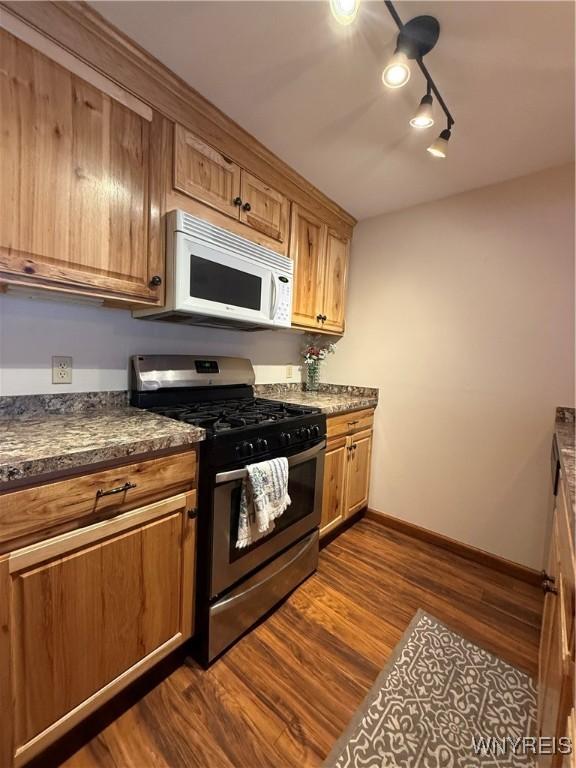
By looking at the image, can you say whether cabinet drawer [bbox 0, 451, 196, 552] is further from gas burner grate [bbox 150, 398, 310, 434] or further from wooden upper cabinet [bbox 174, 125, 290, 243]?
wooden upper cabinet [bbox 174, 125, 290, 243]

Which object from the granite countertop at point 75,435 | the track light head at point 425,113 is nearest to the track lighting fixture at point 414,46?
the track light head at point 425,113

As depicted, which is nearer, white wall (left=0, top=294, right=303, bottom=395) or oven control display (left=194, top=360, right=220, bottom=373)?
white wall (left=0, top=294, right=303, bottom=395)

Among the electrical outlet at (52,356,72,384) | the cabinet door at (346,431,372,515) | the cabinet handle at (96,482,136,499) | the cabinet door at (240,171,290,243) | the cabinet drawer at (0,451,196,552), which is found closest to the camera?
the cabinet drawer at (0,451,196,552)

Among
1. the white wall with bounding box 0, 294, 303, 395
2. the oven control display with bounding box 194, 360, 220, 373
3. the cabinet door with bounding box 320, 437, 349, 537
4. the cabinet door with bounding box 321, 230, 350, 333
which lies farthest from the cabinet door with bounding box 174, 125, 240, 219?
the cabinet door with bounding box 320, 437, 349, 537

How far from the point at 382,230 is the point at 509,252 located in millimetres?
918

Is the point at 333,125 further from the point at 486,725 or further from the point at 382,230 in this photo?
the point at 486,725

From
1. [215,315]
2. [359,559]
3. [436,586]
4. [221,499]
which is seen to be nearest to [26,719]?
[221,499]

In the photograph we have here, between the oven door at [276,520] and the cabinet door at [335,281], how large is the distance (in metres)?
1.12

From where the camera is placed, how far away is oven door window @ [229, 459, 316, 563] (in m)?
1.38

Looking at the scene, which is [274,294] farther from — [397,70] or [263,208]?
[397,70]

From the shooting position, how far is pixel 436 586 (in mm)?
1904

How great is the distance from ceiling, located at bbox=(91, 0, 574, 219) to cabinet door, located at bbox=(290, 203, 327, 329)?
0.35 m

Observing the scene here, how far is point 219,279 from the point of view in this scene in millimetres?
1587

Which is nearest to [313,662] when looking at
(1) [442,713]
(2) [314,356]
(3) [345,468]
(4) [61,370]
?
(1) [442,713]
